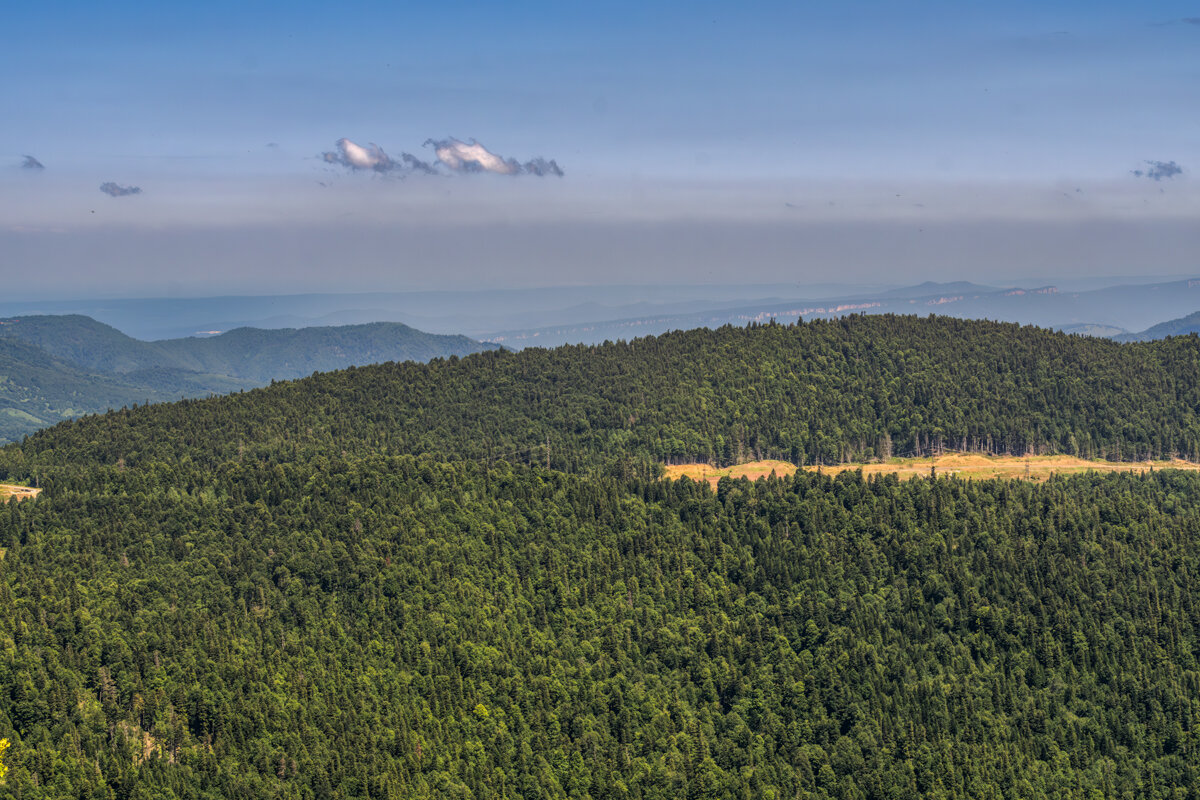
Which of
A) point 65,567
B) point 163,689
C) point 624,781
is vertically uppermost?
point 65,567

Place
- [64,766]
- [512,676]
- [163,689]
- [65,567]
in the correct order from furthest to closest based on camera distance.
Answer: [65,567] < [512,676] < [163,689] < [64,766]

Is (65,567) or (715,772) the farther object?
(65,567)

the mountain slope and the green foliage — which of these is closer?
the mountain slope

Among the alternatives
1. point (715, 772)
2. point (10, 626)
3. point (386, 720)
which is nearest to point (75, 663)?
point (10, 626)

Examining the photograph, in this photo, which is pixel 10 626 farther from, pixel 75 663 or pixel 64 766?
pixel 64 766

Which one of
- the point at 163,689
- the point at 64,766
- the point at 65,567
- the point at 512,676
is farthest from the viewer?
the point at 65,567

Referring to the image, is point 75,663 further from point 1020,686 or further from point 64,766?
point 1020,686

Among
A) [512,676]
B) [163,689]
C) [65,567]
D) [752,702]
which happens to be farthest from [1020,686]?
[65,567]

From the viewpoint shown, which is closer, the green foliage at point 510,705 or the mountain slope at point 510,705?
the mountain slope at point 510,705

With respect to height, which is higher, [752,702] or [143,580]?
[143,580]
